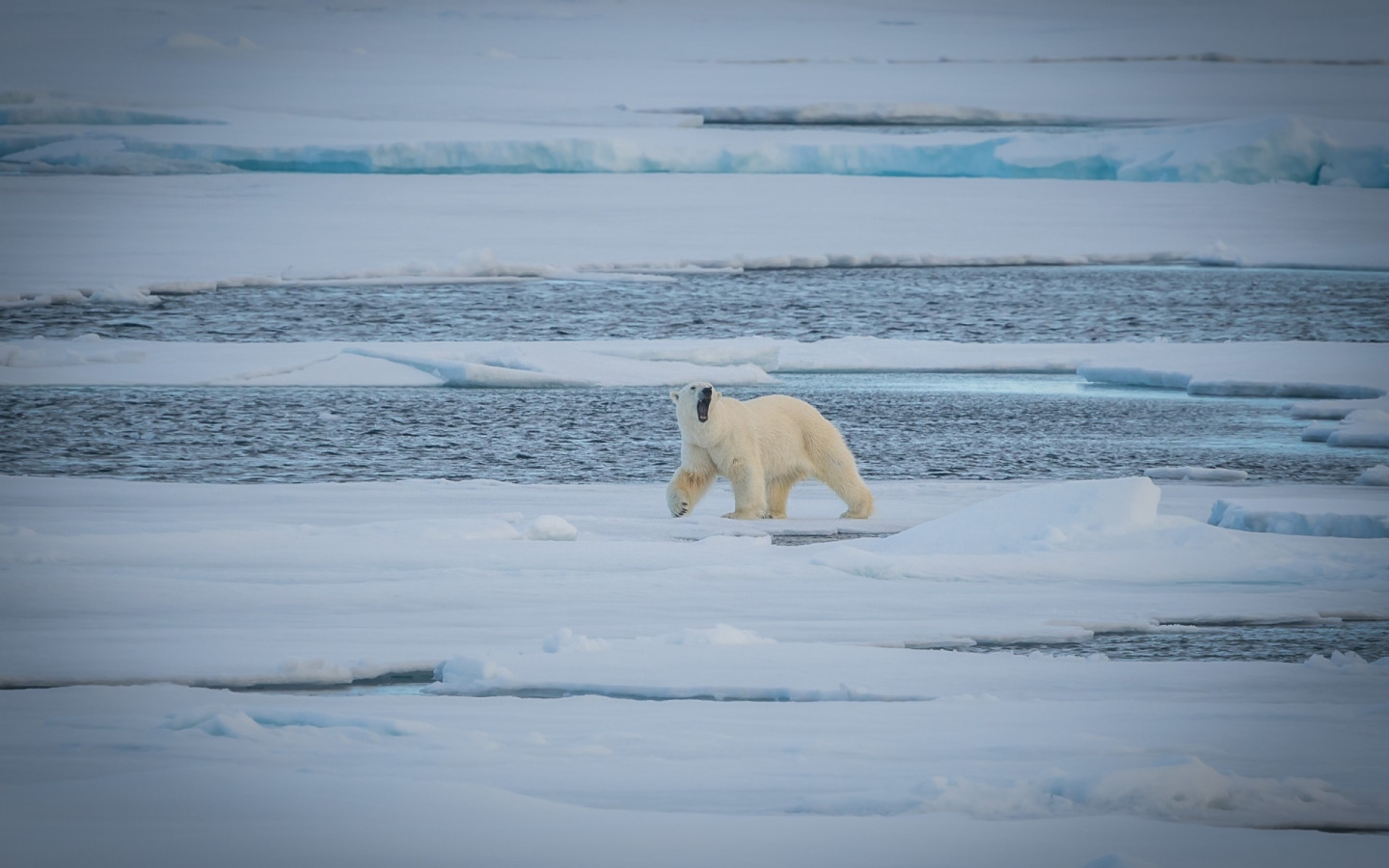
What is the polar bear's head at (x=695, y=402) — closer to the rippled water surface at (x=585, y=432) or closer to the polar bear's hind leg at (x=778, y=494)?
the polar bear's hind leg at (x=778, y=494)

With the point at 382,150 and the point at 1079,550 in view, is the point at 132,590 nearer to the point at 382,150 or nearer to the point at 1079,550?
the point at 1079,550

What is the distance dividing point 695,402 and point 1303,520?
2363 millimetres

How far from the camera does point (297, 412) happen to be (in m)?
10.3

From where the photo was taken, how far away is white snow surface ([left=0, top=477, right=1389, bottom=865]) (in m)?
3.22

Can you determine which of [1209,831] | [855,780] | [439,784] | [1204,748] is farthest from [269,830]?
[1204,748]

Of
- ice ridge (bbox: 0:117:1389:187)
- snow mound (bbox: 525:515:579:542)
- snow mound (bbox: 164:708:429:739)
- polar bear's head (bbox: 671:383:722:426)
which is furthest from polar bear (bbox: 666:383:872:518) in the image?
ice ridge (bbox: 0:117:1389:187)

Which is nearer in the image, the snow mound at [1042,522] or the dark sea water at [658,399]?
the snow mound at [1042,522]

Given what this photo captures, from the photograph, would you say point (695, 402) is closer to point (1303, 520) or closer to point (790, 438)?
point (790, 438)

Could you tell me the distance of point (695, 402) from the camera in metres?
6.72

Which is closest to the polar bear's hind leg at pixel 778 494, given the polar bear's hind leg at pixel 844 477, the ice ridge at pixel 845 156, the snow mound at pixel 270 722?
the polar bear's hind leg at pixel 844 477

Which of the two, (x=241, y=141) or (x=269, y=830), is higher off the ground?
(x=241, y=141)

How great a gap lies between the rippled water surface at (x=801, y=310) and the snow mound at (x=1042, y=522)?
309 inches

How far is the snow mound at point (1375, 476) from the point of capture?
783 centimetres

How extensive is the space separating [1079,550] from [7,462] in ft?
18.2
